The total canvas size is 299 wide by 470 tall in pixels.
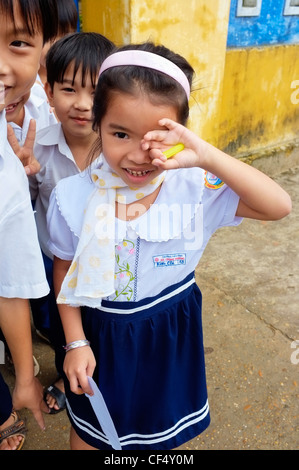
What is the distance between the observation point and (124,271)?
1.13 meters

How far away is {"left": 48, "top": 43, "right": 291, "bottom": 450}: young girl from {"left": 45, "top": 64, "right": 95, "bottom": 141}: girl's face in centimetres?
39

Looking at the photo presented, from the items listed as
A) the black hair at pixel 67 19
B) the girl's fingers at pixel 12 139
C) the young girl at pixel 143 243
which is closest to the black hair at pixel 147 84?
the young girl at pixel 143 243

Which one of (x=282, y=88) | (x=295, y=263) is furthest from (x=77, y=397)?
(x=282, y=88)

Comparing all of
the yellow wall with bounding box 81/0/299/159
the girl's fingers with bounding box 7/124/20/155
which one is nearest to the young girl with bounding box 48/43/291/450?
the girl's fingers with bounding box 7/124/20/155

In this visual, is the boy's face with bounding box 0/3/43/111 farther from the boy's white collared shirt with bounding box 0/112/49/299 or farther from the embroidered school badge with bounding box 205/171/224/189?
the embroidered school badge with bounding box 205/171/224/189

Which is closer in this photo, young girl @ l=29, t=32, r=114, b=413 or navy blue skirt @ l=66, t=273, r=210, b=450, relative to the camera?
navy blue skirt @ l=66, t=273, r=210, b=450

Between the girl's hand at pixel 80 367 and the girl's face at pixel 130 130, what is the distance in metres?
0.49

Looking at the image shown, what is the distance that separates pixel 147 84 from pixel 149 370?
819 millimetres

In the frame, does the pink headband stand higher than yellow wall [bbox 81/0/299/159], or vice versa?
the pink headband

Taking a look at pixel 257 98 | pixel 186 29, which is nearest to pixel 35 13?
pixel 186 29

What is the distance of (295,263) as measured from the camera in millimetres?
2816

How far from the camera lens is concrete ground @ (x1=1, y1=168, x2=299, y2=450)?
1.71 m

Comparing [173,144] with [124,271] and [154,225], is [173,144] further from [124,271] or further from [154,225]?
[124,271]
